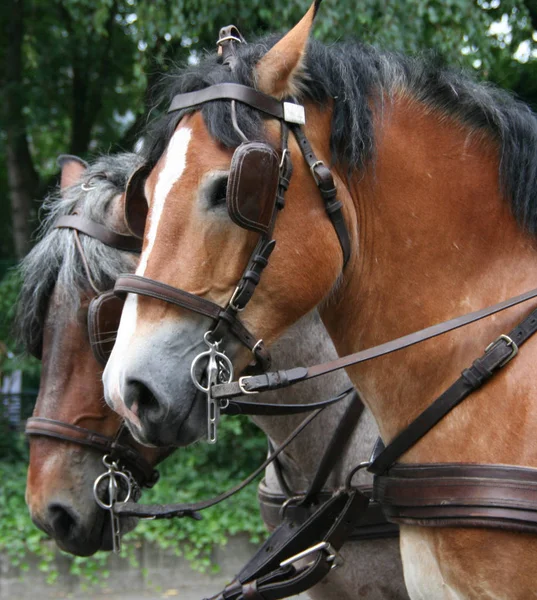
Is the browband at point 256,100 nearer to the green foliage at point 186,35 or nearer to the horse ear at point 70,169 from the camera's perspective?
the green foliage at point 186,35

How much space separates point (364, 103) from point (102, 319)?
1081 mm

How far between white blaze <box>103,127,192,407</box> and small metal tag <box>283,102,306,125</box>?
0.23 meters

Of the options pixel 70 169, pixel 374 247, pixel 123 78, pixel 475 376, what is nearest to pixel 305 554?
pixel 475 376

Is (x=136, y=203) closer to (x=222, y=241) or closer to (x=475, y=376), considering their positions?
(x=222, y=241)

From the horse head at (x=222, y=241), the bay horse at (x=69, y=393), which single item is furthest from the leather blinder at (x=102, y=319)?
the horse head at (x=222, y=241)

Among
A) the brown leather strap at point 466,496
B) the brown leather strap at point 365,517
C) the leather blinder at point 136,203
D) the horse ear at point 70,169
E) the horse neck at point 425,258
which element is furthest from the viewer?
the horse ear at point 70,169

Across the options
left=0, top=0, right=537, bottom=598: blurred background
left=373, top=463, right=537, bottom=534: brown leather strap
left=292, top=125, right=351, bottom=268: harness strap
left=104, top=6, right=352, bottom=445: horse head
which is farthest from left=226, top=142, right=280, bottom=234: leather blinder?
left=0, top=0, right=537, bottom=598: blurred background

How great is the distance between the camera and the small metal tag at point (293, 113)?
1810 millimetres

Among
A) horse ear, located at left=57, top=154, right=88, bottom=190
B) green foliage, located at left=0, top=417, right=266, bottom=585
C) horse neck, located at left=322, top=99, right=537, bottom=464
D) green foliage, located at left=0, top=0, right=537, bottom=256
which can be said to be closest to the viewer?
horse neck, located at left=322, top=99, right=537, bottom=464

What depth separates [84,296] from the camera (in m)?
2.67

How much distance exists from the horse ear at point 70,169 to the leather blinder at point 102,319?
1.01 m

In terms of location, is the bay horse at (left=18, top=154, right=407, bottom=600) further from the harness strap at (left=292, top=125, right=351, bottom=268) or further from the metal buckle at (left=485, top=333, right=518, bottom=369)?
the metal buckle at (left=485, top=333, right=518, bottom=369)

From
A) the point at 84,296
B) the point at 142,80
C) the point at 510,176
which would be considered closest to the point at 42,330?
the point at 84,296

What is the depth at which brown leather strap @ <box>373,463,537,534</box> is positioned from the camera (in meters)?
1.62
